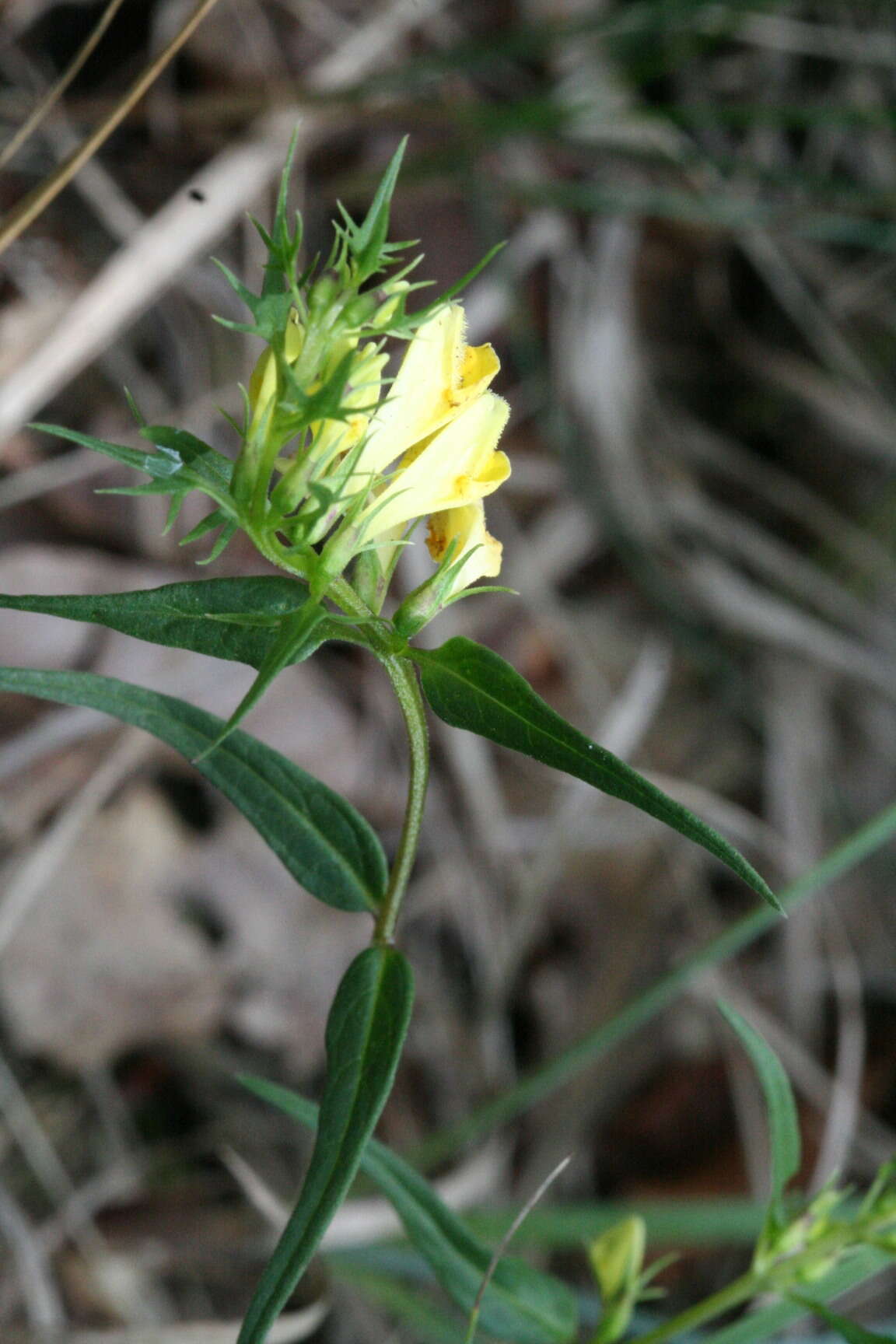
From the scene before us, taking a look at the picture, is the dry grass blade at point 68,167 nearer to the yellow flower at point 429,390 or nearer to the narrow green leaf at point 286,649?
the yellow flower at point 429,390

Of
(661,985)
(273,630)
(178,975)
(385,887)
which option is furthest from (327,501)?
(178,975)

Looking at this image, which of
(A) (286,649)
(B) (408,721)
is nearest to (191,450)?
(A) (286,649)

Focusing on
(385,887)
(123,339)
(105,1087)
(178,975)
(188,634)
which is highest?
(123,339)

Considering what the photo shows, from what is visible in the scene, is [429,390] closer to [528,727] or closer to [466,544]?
[466,544]

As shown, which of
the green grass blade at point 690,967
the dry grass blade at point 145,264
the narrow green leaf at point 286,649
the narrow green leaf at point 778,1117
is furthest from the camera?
the dry grass blade at point 145,264

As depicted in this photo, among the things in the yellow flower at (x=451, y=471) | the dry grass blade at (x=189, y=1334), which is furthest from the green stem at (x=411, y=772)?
the dry grass blade at (x=189, y=1334)

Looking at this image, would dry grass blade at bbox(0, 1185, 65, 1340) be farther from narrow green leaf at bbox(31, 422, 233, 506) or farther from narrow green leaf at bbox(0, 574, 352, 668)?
narrow green leaf at bbox(31, 422, 233, 506)

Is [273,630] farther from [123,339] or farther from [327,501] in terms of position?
[123,339]
